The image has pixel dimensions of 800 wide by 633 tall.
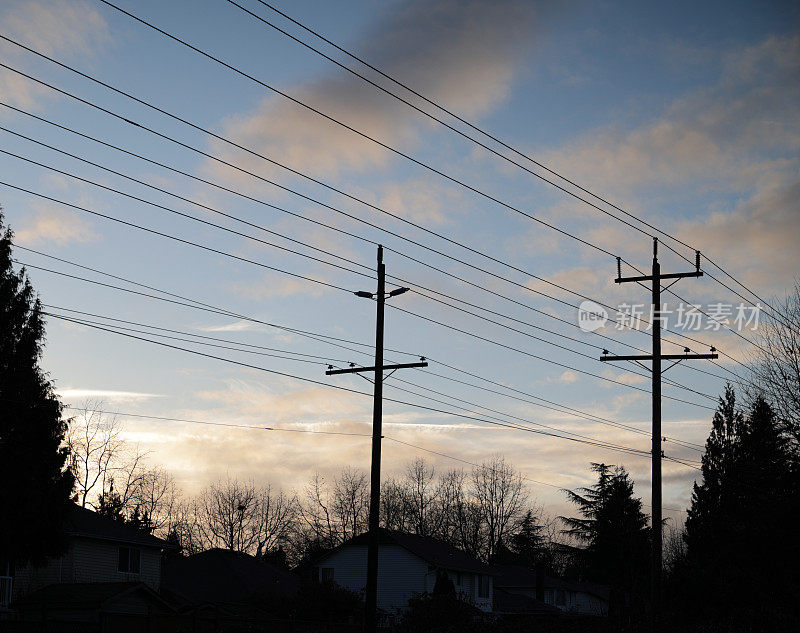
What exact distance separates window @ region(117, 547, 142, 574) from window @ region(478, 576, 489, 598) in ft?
93.8

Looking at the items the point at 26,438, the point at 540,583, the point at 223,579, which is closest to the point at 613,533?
the point at 540,583

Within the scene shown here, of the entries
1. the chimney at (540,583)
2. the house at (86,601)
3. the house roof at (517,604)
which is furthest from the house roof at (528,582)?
the house at (86,601)

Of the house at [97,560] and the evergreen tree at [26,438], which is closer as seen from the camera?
the evergreen tree at [26,438]

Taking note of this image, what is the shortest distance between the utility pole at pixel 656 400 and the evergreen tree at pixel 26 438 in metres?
20.7

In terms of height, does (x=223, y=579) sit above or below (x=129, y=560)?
below

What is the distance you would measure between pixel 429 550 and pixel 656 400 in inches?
1490

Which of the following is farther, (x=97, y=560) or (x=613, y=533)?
(x=613, y=533)

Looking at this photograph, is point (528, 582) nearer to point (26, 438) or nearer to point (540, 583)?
point (540, 583)

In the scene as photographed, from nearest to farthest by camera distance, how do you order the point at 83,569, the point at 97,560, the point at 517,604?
the point at 83,569
the point at 97,560
the point at 517,604

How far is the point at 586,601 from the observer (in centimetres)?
9906

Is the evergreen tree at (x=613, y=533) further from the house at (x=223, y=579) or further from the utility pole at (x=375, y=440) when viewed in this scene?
the utility pole at (x=375, y=440)

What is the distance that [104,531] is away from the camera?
154ft

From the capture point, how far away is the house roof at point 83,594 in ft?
129

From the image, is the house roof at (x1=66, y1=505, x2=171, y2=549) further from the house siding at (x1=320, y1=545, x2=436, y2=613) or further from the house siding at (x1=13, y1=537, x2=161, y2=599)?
the house siding at (x1=320, y1=545, x2=436, y2=613)
